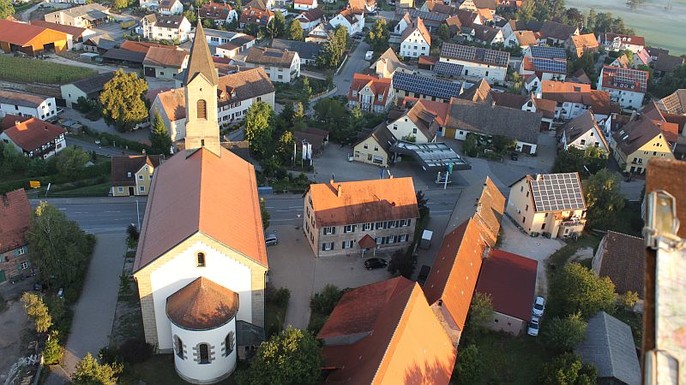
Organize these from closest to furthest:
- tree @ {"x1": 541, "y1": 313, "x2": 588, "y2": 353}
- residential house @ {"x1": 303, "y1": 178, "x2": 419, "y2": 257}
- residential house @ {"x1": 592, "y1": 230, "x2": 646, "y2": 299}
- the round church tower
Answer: the round church tower
tree @ {"x1": 541, "y1": 313, "x2": 588, "y2": 353}
residential house @ {"x1": 592, "y1": 230, "x2": 646, "y2": 299}
residential house @ {"x1": 303, "y1": 178, "x2": 419, "y2": 257}

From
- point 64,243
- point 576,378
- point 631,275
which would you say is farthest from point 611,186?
point 64,243

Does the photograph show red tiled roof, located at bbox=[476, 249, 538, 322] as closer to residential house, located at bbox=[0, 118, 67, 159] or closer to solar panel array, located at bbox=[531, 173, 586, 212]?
solar panel array, located at bbox=[531, 173, 586, 212]

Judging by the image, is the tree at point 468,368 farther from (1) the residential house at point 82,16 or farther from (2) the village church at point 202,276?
(1) the residential house at point 82,16

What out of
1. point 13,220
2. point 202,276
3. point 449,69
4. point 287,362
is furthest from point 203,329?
point 449,69

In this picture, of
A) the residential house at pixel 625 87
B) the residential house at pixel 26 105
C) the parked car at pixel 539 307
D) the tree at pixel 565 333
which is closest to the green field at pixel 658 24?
the residential house at pixel 625 87

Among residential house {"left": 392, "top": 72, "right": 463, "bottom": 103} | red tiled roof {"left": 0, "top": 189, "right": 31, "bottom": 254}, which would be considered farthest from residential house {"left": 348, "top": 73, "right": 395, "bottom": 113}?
red tiled roof {"left": 0, "top": 189, "right": 31, "bottom": 254}

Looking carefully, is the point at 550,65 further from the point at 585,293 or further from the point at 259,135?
the point at 585,293

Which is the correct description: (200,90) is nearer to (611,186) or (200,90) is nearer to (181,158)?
(181,158)
